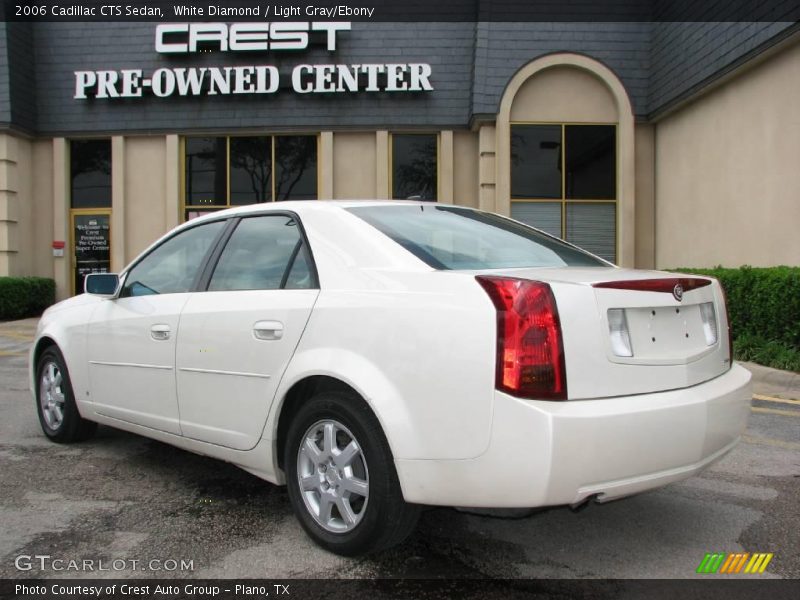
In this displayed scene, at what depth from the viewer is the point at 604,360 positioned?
265 centimetres

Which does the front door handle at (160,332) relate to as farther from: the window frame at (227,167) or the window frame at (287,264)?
the window frame at (227,167)

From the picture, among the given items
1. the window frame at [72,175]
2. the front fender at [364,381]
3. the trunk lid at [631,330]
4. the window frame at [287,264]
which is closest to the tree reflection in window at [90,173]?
the window frame at [72,175]

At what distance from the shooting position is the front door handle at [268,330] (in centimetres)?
322

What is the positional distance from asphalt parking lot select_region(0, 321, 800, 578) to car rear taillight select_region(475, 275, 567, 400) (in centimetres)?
68

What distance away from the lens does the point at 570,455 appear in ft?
8.14

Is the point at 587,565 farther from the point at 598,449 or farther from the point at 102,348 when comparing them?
the point at 102,348

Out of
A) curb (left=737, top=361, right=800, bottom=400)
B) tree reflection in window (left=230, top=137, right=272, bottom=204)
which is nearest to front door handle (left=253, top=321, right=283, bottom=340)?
curb (left=737, top=361, right=800, bottom=400)

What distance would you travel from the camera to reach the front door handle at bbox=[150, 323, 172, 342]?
12.7ft

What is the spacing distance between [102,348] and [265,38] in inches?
466

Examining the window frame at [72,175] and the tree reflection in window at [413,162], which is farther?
the window frame at [72,175]

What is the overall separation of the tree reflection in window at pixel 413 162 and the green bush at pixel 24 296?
25.2 feet

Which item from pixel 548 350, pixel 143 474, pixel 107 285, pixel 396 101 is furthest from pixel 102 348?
pixel 396 101

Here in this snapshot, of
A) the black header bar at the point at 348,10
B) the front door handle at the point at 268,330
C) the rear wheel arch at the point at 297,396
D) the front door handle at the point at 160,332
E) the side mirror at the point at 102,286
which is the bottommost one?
the rear wheel arch at the point at 297,396

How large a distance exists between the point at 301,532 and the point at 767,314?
23.5 ft
